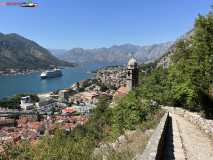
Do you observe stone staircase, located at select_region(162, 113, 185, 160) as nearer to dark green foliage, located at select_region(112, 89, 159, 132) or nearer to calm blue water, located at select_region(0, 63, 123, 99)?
dark green foliage, located at select_region(112, 89, 159, 132)

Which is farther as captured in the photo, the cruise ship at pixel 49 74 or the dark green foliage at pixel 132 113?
the cruise ship at pixel 49 74

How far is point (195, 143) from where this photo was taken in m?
3.76

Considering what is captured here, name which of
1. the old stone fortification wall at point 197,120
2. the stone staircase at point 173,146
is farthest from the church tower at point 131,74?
the stone staircase at point 173,146

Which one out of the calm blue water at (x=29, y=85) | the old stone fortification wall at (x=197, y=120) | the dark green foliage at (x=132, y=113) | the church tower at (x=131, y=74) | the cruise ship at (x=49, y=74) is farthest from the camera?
the cruise ship at (x=49, y=74)

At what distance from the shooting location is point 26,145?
3357mm

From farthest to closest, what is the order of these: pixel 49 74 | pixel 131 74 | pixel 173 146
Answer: pixel 49 74 → pixel 131 74 → pixel 173 146

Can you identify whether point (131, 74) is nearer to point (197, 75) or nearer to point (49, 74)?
point (197, 75)

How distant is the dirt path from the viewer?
3.18m

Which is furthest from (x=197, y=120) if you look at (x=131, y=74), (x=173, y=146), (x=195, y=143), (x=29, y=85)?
(x=29, y=85)

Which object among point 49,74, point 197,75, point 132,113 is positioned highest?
point 197,75

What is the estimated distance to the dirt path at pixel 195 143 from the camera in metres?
3.18

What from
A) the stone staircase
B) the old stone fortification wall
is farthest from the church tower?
the stone staircase

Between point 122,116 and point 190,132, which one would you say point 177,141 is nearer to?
point 190,132

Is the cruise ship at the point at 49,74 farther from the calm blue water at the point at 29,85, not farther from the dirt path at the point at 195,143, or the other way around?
the dirt path at the point at 195,143
